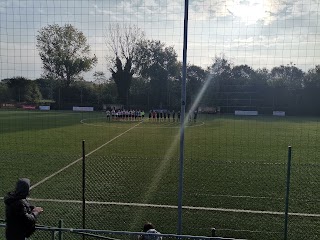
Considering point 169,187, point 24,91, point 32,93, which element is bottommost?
point 169,187

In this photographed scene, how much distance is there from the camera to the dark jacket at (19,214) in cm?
412

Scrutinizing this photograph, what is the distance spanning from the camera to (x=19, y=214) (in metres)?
4.12

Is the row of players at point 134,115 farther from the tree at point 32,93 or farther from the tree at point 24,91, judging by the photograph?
the tree at point 24,91

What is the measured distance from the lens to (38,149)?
60.3 feet

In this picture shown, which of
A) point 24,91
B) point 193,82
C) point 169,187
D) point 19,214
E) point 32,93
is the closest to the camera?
point 19,214

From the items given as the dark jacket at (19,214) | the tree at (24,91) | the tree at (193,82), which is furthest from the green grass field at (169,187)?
the tree at (24,91)

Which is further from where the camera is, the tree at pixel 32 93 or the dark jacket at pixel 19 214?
the tree at pixel 32 93

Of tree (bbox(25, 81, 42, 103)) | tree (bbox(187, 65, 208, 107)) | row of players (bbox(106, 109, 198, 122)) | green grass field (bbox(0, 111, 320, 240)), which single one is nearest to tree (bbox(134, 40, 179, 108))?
row of players (bbox(106, 109, 198, 122))

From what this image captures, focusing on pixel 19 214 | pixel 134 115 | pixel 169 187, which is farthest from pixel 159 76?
pixel 19 214

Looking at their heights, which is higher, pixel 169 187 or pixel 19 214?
pixel 19 214

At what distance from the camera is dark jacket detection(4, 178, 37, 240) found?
13.5 feet

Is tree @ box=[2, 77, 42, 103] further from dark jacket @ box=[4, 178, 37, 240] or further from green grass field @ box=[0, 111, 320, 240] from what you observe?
dark jacket @ box=[4, 178, 37, 240]

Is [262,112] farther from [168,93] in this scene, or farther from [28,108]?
[28,108]

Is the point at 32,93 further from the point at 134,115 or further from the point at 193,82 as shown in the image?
the point at 193,82
